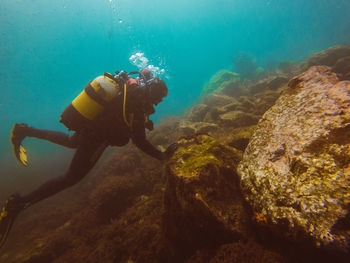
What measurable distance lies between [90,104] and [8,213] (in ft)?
8.27

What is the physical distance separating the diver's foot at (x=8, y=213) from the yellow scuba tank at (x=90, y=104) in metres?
1.70

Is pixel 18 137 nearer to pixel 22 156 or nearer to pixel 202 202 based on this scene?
pixel 22 156

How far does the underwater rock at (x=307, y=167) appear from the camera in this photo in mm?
1099

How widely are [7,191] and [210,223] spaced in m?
17.8


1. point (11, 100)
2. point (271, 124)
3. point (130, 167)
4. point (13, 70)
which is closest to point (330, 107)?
point (271, 124)

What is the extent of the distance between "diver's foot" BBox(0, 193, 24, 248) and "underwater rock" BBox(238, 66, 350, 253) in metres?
4.06

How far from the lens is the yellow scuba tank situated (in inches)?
116

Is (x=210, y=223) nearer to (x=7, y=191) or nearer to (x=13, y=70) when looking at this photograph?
(x=7, y=191)

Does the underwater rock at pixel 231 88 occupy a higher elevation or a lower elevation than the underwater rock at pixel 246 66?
lower

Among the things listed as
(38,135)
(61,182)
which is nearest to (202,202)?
(61,182)

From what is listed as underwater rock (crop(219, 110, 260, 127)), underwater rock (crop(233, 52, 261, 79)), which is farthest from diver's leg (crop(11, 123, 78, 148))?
underwater rock (crop(233, 52, 261, 79))

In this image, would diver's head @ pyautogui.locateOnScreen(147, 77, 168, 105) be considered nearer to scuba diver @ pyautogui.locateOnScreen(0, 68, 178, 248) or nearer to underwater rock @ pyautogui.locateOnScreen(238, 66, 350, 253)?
scuba diver @ pyautogui.locateOnScreen(0, 68, 178, 248)

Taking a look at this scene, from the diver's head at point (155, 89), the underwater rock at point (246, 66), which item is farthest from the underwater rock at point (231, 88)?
the diver's head at point (155, 89)

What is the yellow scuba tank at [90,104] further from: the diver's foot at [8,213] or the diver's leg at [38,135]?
the diver's foot at [8,213]
